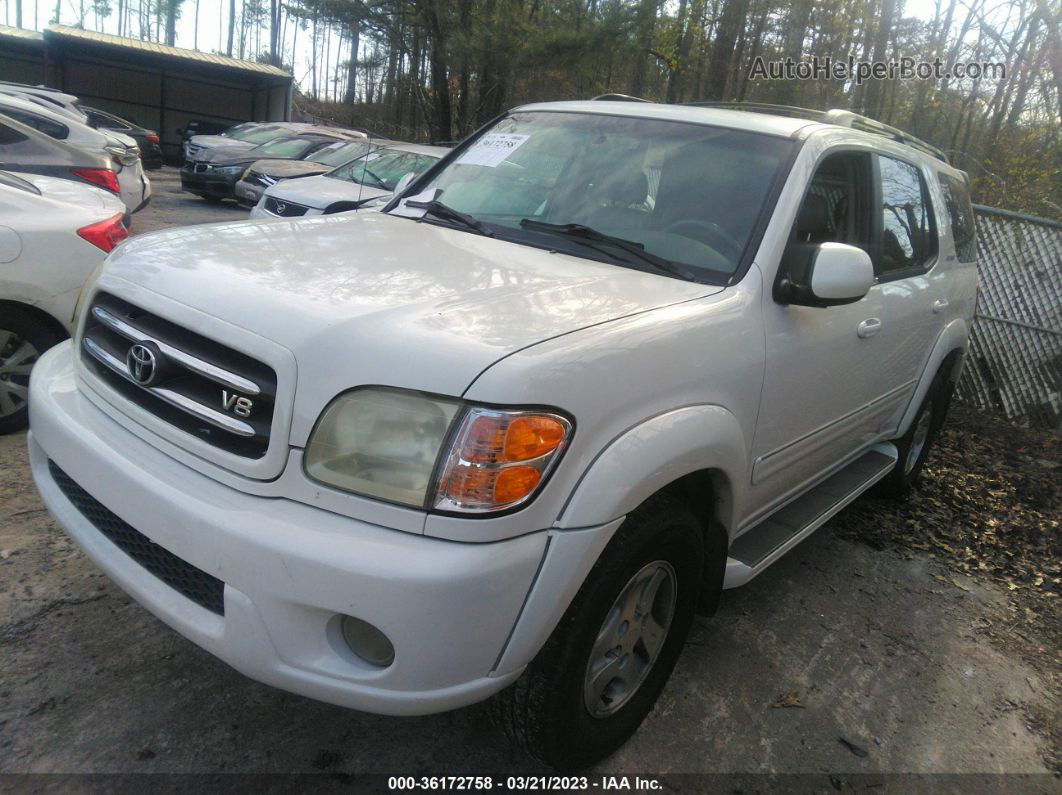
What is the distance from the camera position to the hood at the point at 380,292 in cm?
189

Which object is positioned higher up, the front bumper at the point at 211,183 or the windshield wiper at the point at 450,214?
the windshield wiper at the point at 450,214

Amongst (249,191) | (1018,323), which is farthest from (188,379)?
(249,191)

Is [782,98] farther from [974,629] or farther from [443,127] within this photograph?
[974,629]

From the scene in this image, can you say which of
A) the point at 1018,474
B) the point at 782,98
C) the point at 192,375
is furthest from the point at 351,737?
the point at 782,98

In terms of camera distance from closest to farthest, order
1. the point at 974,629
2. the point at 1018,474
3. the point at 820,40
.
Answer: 1. the point at 974,629
2. the point at 1018,474
3. the point at 820,40

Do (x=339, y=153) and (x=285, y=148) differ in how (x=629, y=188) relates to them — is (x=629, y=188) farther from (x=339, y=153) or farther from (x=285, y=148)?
(x=285, y=148)

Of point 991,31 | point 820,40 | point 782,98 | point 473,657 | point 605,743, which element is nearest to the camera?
point 473,657

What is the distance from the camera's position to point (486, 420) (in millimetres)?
1822

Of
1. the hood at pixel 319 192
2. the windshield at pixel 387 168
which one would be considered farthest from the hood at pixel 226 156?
the hood at pixel 319 192

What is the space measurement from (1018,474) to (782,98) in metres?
15.2

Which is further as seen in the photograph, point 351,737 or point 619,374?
point 351,737

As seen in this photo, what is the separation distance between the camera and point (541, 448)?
6.17ft

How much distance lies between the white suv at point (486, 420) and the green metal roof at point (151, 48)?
2542cm
